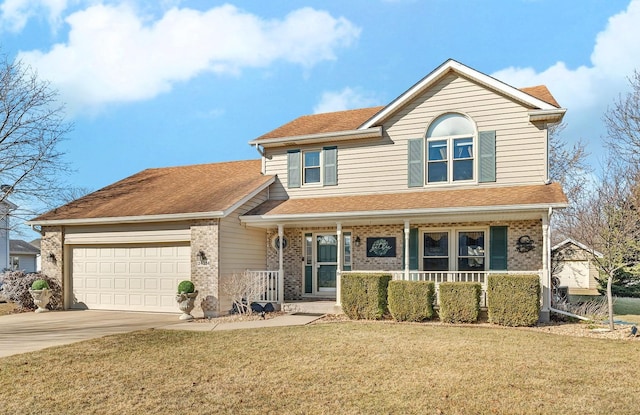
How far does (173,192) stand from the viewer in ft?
52.5

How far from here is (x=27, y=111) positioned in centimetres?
2089

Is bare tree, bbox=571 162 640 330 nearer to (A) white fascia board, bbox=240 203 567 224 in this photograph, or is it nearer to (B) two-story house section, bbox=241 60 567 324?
(B) two-story house section, bbox=241 60 567 324

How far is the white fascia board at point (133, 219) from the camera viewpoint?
1309cm

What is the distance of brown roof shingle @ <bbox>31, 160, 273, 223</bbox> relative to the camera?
14219mm

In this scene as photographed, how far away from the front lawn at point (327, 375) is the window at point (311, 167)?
688 centimetres

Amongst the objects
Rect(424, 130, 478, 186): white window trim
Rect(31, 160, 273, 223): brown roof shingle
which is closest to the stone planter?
Rect(31, 160, 273, 223): brown roof shingle

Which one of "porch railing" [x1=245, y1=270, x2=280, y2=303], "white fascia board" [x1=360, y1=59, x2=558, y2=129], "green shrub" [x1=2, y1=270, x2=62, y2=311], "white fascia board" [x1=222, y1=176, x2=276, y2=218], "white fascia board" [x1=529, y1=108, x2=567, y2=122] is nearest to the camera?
"white fascia board" [x1=529, y1=108, x2=567, y2=122]

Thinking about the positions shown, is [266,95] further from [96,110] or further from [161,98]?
[96,110]

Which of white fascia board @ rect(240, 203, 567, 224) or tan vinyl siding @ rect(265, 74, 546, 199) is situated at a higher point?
tan vinyl siding @ rect(265, 74, 546, 199)

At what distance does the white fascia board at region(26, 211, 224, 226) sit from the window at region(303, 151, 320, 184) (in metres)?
3.75

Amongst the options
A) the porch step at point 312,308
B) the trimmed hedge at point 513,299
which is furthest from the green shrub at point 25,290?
the trimmed hedge at point 513,299

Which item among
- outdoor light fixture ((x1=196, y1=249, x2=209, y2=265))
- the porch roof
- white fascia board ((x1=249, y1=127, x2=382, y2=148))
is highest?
white fascia board ((x1=249, y1=127, x2=382, y2=148))

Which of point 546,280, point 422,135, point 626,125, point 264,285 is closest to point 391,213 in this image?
point 422,135

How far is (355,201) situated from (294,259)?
9.78 ft
